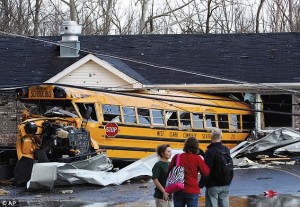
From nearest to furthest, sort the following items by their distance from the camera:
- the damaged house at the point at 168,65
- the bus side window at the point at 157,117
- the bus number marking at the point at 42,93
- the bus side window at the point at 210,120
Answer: the bus number marking at the point at 42,93 < the bus side window at the point at 157,117 < the bus side window at the point at 210,120 < the damaged house at the point at 168,65

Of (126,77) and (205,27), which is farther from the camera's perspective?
(205,27)

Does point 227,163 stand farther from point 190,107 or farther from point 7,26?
point 7,26

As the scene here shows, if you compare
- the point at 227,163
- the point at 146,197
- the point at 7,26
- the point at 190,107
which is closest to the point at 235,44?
the point at 190,107

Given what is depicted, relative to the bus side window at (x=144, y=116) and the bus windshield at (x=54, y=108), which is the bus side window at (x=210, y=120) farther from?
the bus windshield at (x=54, y=108)

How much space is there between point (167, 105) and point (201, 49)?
22.8ft

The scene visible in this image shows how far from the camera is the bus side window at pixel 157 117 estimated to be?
897 inches

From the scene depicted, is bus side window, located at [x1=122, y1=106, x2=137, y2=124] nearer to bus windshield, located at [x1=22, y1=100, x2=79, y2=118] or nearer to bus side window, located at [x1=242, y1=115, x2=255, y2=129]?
bus windshield, located at [x1=22, y1=100, x2=79, y2=118]

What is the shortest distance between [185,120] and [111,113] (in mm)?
2906

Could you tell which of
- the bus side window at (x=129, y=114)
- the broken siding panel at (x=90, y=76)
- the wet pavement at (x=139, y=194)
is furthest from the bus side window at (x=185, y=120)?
the broken siding panel at (x=90, y=76)

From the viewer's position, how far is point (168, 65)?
92.1ft

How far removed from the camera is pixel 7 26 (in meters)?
47.6

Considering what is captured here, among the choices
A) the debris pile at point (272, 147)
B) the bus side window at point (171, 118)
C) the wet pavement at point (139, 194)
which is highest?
the bus side window at point (171, 118)

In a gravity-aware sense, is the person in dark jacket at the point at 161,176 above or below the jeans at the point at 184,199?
above

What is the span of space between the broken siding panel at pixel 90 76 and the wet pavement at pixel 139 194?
23.1 ft
